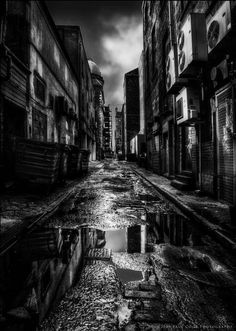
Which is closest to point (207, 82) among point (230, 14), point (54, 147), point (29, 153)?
point (230, 14)

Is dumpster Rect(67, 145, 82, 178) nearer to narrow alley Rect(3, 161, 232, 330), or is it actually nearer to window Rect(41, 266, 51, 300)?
narrow alley Rect(3, 161, 232, 330)

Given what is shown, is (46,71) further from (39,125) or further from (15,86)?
(15,86)

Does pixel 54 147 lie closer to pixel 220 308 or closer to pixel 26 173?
pixel 26 173

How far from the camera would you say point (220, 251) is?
293cm

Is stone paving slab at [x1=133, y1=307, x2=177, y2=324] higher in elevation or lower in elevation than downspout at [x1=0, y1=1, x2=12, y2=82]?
lower

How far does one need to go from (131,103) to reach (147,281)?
149ft

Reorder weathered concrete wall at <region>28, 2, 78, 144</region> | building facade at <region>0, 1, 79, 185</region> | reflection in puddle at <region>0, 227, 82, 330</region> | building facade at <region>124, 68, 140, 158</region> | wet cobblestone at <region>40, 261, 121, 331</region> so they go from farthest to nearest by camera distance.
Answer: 1. building facade at <region>124, 68, 140, 158</region>
2. weathered concrete wall at <region>28, 2, 78, 144</region>
3. building facade at <region>0, 1, 79, 185</region>
4. reflection in puddle at <region>0, 227, 82, 330</region>
5. wet cobblestone at <region>40, 261, 121, 331</region>

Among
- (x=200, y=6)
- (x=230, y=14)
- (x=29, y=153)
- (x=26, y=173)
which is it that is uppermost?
(x=200, y=6)

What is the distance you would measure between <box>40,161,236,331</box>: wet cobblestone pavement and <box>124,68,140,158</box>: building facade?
135ft

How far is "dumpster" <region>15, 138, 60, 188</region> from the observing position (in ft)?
21.1

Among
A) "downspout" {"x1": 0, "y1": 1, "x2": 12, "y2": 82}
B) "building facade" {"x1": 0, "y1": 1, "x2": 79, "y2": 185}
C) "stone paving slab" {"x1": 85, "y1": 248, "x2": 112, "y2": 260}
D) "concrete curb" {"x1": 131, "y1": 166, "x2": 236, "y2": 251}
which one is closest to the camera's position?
"stone paving slab" {"x1": 85, "y1": 248, "x2": 112, "y2": 260}

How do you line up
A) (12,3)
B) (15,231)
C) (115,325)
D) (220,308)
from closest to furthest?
(115,325)
(220,308)
(15,231)
(12,3)

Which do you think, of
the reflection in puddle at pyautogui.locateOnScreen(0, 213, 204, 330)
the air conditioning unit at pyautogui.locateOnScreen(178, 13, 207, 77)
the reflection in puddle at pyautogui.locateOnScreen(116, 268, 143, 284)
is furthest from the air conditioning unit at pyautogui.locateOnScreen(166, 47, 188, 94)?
the reflection in puddle at pyautogui.locateOnScreen(116, 268, 143, 284)

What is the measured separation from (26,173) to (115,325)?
18.7ft
